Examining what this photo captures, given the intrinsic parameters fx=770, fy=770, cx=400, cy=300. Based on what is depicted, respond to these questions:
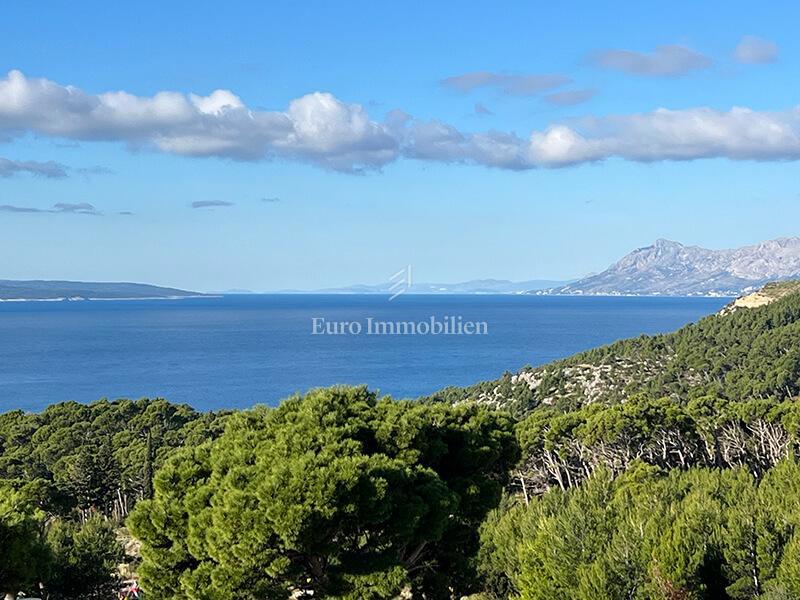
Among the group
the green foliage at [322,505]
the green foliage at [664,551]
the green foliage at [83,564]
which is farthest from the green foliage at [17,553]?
the green foliage at [664,551]

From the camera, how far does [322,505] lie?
11.0m

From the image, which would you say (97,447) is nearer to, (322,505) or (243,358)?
(322,505)

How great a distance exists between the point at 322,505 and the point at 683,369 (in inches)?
1751

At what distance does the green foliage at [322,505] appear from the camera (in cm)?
1114

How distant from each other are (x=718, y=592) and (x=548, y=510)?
14.5ft

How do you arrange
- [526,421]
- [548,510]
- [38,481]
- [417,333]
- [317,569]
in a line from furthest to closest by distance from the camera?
[417,333], [526,421], [38,481], [548,510], [317,569]

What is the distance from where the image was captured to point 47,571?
13523 mm

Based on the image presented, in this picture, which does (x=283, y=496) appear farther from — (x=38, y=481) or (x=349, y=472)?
(x=38, y=481)

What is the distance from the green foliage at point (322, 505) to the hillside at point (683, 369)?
30.0 metres

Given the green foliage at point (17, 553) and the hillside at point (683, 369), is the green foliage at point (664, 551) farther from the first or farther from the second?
the hillside at point (683, 369)

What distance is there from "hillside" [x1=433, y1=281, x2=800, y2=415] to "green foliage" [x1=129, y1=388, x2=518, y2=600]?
30041mm

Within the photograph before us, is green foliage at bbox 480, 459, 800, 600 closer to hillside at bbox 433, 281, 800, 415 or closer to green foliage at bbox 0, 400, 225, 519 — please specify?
green foliage at bbox 0, 400, 225, 519

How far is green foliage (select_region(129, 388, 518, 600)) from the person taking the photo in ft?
36.6

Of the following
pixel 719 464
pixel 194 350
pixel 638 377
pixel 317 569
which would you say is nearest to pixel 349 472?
pixel 317 569
